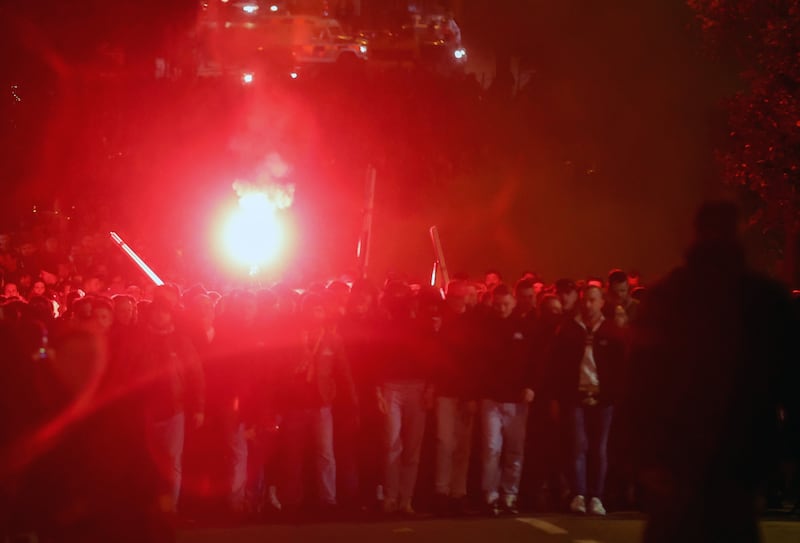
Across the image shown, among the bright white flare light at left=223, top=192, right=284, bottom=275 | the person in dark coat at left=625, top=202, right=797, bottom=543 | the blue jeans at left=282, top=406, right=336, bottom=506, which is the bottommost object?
the blue jeans at left=282, top=406, right=336, bottom=506

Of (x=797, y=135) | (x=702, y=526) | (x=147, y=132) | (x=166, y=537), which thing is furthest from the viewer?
(x=147, y=132)

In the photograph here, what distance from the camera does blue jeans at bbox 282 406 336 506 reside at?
395 inches

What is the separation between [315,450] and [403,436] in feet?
2.70

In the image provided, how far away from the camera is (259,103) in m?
32.2

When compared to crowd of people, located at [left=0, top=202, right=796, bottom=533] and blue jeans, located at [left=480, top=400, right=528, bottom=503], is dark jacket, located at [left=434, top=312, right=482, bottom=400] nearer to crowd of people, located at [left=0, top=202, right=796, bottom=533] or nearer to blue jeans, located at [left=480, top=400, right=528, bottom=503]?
crowd of people, located at [left=0, top=202, right=796, bottom=533]

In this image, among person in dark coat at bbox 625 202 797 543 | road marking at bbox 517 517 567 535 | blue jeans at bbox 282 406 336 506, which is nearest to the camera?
person in dark coat at bbox 625 202 797 543

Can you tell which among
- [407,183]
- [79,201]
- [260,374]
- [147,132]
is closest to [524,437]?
[260,374]

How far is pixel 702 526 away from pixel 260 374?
634cm

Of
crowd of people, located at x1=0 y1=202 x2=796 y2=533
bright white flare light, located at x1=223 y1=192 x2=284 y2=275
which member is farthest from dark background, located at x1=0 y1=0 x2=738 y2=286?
crowd of people, located at x1=0 y1=202 x2=796 y2=533

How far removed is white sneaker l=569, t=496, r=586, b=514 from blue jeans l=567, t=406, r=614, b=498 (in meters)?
0.05

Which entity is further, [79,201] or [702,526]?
[79,201]

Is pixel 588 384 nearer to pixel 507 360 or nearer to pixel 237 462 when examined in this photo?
pixel 507 360

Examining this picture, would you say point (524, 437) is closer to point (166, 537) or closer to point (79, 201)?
point (166, 537)

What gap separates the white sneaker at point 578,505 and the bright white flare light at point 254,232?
38.6 feet
